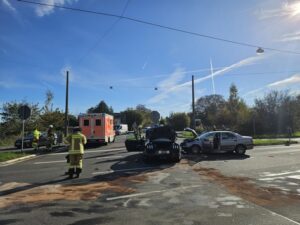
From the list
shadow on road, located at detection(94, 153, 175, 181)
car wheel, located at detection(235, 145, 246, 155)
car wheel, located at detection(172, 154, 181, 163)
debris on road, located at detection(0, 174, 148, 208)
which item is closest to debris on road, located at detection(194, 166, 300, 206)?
debris on road, located at detection(0, 174, 148, 208)

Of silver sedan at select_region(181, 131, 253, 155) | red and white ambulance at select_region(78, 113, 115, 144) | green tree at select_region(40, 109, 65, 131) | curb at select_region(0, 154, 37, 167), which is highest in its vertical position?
green tree at select_region(40, 109, 65, 131)

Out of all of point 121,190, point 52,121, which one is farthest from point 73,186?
point 52,121

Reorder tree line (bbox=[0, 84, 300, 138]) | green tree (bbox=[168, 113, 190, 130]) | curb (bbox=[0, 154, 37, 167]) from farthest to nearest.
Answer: green tree (bbox=[168, 113, 190, 130]) → tree line (bbox=[0, 84, 300, 138]) → curb (bbox=[0, 154, 37, 167])

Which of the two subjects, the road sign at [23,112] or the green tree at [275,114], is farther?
the green tree at [275,114]

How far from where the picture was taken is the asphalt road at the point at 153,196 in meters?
7.71

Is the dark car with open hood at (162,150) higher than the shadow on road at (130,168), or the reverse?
the dark car with open hood at (162,150)

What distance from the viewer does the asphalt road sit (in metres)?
7.71

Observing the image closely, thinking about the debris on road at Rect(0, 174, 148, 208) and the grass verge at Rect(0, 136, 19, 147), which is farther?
the grass verge at Rect(0, 136, 19, 147)

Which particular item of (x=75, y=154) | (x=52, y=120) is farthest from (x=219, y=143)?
(x=52, y=120)

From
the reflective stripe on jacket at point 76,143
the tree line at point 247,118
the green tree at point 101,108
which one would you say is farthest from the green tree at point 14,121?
the green tree at point 101,108

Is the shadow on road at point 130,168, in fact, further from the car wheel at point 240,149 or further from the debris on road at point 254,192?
the car wheel at point 240,149

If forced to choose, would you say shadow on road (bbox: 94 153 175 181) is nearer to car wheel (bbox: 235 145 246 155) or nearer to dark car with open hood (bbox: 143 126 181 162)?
dark car with open hood (bbox: 143 126 181 162)

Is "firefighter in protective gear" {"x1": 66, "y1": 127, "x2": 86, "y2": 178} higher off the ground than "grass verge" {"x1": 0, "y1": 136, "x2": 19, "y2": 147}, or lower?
lower

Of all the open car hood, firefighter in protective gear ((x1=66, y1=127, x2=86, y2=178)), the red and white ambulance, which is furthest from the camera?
the red and white ambulance
